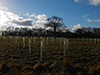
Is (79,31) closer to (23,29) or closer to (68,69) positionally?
(23,29)

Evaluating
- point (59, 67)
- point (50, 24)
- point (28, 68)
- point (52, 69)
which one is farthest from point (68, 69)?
point (50, 24)

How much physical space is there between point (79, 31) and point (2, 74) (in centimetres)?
6367

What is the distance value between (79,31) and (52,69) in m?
62.5

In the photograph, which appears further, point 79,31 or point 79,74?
point 79,31

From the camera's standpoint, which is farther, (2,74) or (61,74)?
(2,74)

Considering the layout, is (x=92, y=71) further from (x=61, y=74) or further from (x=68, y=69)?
(x=61, y=74)

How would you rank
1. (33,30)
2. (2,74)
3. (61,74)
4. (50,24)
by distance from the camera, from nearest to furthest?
(61,74), (2,74), (50,24), (33,30)

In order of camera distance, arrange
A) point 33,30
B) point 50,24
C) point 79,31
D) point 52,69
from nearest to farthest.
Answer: point 52,69, point 50,24, point 79,31, point 33,30

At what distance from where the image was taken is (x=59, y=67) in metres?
4.78

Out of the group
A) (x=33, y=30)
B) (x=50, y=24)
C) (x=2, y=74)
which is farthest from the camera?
(x=33, y=30)

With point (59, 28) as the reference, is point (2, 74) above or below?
below

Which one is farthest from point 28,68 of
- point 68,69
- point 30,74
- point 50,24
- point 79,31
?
point 79,31

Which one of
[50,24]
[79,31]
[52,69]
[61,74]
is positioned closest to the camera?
[61,74]

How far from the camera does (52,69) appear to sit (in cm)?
475
